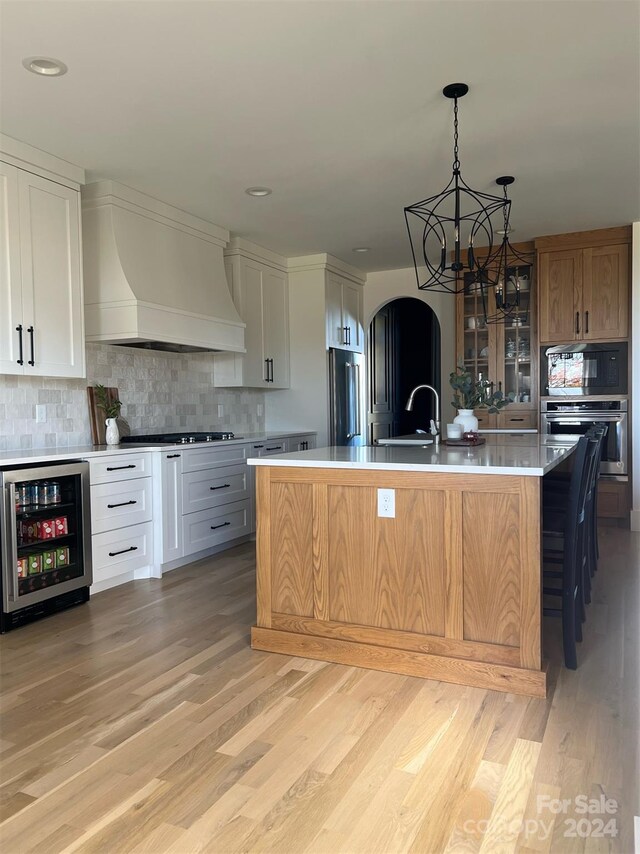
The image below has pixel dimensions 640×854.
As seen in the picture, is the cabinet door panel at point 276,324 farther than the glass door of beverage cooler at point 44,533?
Yes

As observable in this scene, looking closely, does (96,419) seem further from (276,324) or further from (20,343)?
(276,324)

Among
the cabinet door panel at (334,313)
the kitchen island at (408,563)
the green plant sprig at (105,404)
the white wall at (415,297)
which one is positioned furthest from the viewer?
the white wall at (415,297)

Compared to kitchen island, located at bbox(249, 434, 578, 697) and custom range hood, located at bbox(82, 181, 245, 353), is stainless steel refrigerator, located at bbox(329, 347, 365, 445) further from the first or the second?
kitchen island, located at bbox(249, 434, 578, 697)

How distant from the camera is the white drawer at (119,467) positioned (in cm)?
366

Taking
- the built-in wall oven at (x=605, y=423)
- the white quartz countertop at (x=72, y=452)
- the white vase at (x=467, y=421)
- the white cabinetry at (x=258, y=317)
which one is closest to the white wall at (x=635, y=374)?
the built-in wall oven at (x=605, y=423)

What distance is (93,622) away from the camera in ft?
10.6

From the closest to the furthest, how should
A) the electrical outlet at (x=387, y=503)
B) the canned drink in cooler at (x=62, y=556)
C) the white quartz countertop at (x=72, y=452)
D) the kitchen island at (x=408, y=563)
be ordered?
the kitchen island at (x=408, y=563) < the electrical outlet at (x=387, y=503) < the white quartz countertop at (x=72, y=452) < the canned drink in cooler at (x=62, y=556)

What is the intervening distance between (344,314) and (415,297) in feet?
2.51

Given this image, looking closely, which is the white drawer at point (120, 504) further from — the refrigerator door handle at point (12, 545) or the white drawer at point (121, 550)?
the refrigerator door handle at point (12, 545)

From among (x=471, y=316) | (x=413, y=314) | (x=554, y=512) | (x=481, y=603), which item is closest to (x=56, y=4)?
(x=481, y=603)

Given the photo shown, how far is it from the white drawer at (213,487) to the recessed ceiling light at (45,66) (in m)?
2.42

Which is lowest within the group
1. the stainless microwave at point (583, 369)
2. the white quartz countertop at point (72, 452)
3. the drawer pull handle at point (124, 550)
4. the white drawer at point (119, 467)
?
the drawer pull handle at point (124, 550)

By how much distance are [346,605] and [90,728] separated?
42.8 inches

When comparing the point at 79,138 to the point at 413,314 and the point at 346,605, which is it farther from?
the point at 413,314
